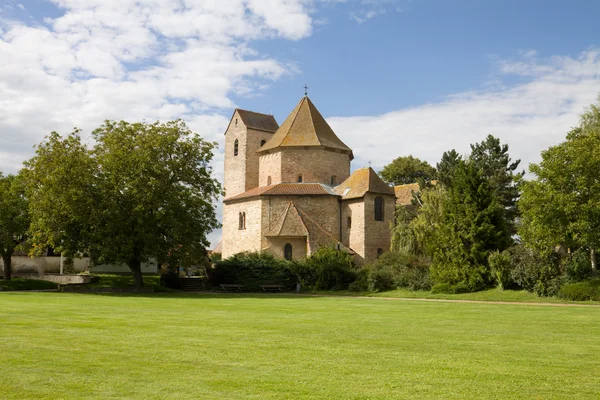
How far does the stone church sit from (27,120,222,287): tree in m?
12.2

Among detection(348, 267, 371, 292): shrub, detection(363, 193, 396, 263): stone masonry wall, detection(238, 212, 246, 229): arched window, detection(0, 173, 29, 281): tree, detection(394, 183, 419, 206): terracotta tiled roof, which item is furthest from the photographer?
detection(394, 183, 419, 206): terracotta tiled roof

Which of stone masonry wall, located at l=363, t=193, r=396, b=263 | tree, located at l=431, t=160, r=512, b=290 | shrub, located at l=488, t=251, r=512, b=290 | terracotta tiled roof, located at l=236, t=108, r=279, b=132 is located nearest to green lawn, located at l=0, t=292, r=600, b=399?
shrub, located at l=488, t=251, r=512, b=290

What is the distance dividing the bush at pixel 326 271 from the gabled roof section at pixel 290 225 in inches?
194

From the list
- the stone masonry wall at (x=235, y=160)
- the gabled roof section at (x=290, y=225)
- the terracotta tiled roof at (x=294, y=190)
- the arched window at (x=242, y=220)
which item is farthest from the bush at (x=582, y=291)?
the stone masonry wall at (x=235, y=160)

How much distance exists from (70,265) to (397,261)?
31.2m

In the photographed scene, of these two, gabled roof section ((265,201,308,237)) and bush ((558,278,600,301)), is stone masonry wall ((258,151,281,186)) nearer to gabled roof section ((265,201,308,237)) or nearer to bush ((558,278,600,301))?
gabled roof section ((265,201,308,237))

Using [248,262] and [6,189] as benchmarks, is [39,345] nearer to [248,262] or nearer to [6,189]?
[248,262]

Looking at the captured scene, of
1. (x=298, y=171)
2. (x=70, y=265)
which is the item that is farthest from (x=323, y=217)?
(x=70, y=265)

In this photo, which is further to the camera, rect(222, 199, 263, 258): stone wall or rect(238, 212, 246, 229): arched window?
rect(238, 212, 246, 229): arched window

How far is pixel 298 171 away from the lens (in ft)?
180

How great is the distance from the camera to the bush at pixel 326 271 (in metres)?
42.2

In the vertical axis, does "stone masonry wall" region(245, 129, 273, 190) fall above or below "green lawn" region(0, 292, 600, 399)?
above

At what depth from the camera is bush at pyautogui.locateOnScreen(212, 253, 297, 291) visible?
43.6 metres

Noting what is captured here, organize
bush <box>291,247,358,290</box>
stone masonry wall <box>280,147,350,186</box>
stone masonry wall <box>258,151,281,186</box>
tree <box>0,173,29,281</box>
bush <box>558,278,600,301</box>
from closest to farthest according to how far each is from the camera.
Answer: bush <box>558,278,600,301</box>, bush <box>291,247,358,290</box>, tree <box>0,173,29,281</box>, stone masonry wall <box>280,147,350,186</box>, stone masonry wall <box>258,151,281,186</box>
